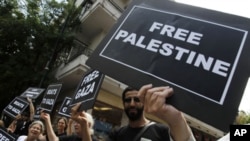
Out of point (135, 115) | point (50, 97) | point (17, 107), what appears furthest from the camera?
point (17, 107)

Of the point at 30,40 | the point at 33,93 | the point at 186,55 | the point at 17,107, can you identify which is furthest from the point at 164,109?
the point at 30,40

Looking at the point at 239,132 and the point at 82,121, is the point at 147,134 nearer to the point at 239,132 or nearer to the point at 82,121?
the point at 82,121

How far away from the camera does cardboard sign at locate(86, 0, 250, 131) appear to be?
4.85 feet

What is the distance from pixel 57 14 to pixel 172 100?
16.6 meters

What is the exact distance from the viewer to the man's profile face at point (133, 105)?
2.77m

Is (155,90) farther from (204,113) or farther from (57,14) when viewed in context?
(57,14)

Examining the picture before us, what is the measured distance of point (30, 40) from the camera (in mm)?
16422

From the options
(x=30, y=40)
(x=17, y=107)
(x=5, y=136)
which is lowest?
(x=5, y=136)

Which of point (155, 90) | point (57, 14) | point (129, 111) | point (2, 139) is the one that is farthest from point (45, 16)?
point (155, 90)

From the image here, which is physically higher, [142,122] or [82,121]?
[142,122]

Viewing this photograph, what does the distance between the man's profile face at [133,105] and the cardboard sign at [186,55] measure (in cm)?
91

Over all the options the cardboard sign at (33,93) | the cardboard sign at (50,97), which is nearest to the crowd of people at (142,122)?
the cardboard sign at (50,97)

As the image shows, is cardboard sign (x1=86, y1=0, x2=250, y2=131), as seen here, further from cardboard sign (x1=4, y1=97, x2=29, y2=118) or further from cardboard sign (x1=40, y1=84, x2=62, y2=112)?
cardboard sign (x1=4, y1=97, x2=29, y2=118)

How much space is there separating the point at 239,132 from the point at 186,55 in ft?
1.55
